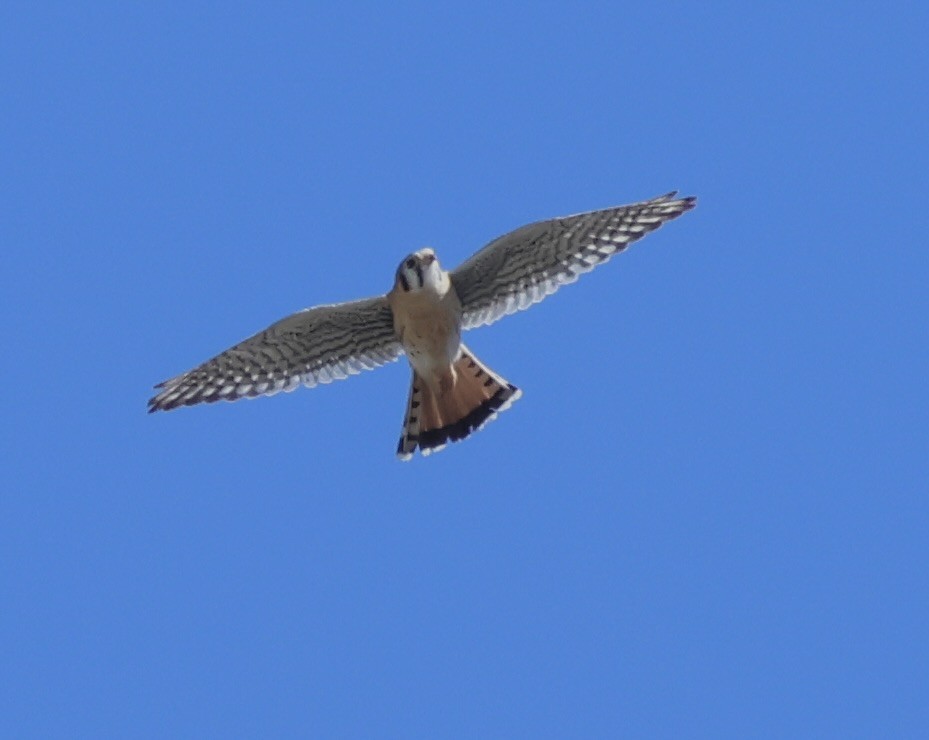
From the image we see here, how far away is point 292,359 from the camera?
1219 centimetres

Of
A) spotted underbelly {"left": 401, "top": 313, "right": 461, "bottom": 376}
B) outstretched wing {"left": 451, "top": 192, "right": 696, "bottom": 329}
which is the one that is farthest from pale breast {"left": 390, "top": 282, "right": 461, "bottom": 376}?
outstretched wing {"left": 451, "top": 192, "right": 696, "bottom": 329}

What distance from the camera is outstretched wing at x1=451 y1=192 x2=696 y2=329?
1190 centimetres

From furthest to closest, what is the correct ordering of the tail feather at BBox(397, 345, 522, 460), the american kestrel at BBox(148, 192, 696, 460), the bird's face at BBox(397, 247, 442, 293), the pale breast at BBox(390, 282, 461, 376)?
the tail feather at BBox(397, 345, 522, 460)
the american kestrel at BBox(148, 192, 696, 460)
the pale breast at BBox(390, 282, 461, 376)
the bird's face at BBox(397, 247, 442, 293)

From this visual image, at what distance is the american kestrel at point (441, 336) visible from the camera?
11.8 metres

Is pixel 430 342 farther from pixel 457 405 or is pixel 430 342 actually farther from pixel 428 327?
pixel 457 405

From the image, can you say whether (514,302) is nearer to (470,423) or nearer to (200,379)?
(470,423)

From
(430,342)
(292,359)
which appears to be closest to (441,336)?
(430,342)

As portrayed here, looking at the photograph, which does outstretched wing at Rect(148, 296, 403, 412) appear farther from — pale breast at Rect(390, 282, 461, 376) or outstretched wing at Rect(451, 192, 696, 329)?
outstretched wing at Rect(451, 192, 696, 329)

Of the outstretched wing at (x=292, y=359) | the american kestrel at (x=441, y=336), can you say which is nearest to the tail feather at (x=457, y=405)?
the american kestrel at (x=441, y=336)

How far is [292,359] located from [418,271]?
131 cm

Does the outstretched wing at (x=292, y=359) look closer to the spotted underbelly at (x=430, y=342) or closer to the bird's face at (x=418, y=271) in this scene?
the spotted underbelly at (x=430, y=342)

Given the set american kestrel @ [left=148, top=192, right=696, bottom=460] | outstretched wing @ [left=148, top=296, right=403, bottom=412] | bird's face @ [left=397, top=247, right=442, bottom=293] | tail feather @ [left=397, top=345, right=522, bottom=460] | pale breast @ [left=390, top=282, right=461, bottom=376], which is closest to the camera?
bird's face @ [left=397, top=247, right=442, bottom=293]

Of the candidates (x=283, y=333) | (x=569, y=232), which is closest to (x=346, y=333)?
(x=283, y=333)

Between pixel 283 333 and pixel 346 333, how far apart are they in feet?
1.39
